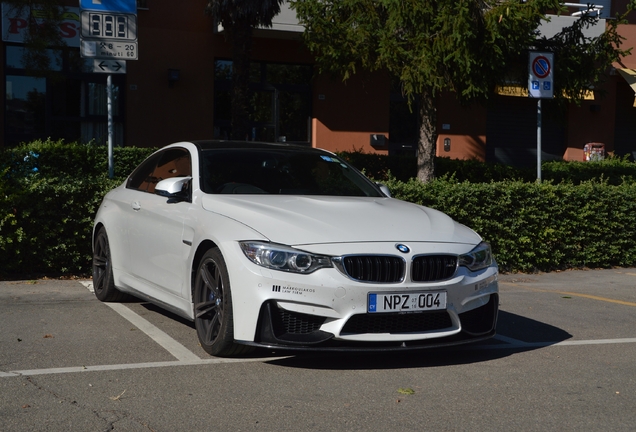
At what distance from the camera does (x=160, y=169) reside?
24.5ft

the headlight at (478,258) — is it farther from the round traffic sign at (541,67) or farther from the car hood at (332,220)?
the round traffic sign at (541,67)

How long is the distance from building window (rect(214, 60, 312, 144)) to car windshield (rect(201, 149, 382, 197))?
15204 mm

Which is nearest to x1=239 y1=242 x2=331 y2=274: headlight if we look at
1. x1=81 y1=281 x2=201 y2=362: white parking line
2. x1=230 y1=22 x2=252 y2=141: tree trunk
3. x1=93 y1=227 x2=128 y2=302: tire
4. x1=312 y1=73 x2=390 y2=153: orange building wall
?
x1=81 y1=281 x2=201 y2=362: white parking line

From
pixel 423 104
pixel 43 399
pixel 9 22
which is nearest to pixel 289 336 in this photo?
pixel 43 399

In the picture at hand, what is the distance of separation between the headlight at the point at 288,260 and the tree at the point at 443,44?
8021 millimetres

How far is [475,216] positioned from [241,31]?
8910mm

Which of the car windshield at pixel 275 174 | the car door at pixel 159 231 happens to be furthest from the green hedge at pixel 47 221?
the car windshield at pixel 275 174

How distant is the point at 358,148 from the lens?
77.7 feet

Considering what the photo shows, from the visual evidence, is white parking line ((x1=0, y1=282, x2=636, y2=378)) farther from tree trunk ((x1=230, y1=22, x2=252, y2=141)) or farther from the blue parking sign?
tree trunk ((x1=230, y1=22, x2=252, y2=141))

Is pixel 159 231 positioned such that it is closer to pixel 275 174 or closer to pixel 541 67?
pixel 275 174

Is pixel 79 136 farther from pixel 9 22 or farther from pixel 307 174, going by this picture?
pixel 307 174

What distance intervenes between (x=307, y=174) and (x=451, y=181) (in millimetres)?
4808

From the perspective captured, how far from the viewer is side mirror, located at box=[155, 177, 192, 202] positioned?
21.2 feet

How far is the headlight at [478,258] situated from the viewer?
19.2 feet
